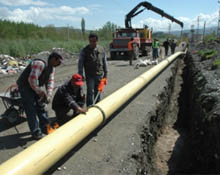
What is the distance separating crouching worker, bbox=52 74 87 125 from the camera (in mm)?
3703

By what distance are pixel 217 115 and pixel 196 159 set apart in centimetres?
108

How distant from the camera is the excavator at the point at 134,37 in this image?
54.5 ft

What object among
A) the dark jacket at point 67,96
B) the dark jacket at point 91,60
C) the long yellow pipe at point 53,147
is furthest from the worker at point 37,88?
the dark jacket at point 91,60

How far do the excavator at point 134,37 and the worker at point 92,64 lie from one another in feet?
37.4

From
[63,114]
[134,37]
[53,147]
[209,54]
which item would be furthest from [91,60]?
[134,37]

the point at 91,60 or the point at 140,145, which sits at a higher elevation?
the point at 91,60

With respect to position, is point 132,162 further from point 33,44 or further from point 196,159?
point 33,44

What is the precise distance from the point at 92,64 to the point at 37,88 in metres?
1.44

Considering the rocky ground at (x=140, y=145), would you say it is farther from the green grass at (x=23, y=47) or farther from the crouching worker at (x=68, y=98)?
the green grass at (x=23, y=47)

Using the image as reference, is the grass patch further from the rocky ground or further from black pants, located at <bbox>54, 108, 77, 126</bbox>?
black pants, located at <bbox>54, 108, 77, 126</bbox>

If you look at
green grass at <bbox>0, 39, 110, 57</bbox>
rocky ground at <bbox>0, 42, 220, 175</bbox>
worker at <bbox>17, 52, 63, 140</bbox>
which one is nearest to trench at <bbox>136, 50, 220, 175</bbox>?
rocky ground at <bbox>0, 42, 220, 175</bbox>

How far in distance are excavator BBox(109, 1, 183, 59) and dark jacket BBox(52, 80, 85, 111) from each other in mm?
12115

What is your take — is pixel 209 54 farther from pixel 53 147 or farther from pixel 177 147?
pixel 53 147

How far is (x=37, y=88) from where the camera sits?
333cm
